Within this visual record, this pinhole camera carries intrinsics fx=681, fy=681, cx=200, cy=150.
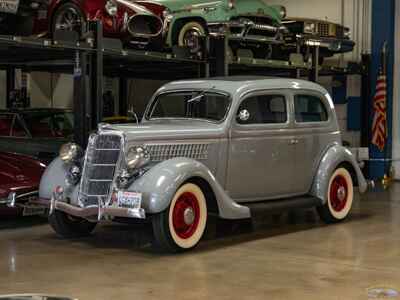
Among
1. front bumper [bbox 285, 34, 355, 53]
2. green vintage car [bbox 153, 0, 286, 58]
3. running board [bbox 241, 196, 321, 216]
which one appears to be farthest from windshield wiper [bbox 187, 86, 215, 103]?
front bumper [bbox 285, 34, 355, 53]

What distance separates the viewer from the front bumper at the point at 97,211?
6.12 meters

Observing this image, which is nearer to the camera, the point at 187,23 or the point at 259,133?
the point at 259,133

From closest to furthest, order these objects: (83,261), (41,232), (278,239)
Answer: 1. (83,261)
2. (278,239)
3. (41,232)

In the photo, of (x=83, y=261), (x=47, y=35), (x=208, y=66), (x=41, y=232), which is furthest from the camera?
(x=208, y=66)

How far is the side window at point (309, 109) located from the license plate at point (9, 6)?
3.45m

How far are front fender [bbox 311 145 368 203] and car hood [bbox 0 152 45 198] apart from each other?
3313 mm

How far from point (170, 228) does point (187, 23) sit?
5452mm

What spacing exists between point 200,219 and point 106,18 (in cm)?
410

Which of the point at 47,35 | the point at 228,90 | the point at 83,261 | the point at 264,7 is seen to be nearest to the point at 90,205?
the point at 83,261

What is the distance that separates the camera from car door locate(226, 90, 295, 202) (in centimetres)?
725

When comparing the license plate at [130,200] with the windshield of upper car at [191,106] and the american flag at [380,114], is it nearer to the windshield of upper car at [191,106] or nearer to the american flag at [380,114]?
the windshield of upper car at [191,106]

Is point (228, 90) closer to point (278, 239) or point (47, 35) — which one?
point (278, 239)

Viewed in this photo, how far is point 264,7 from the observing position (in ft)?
38.7

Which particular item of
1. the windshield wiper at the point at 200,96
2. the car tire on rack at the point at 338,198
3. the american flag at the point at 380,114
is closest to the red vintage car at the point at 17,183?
the windshield wiper at the point at 200,96
